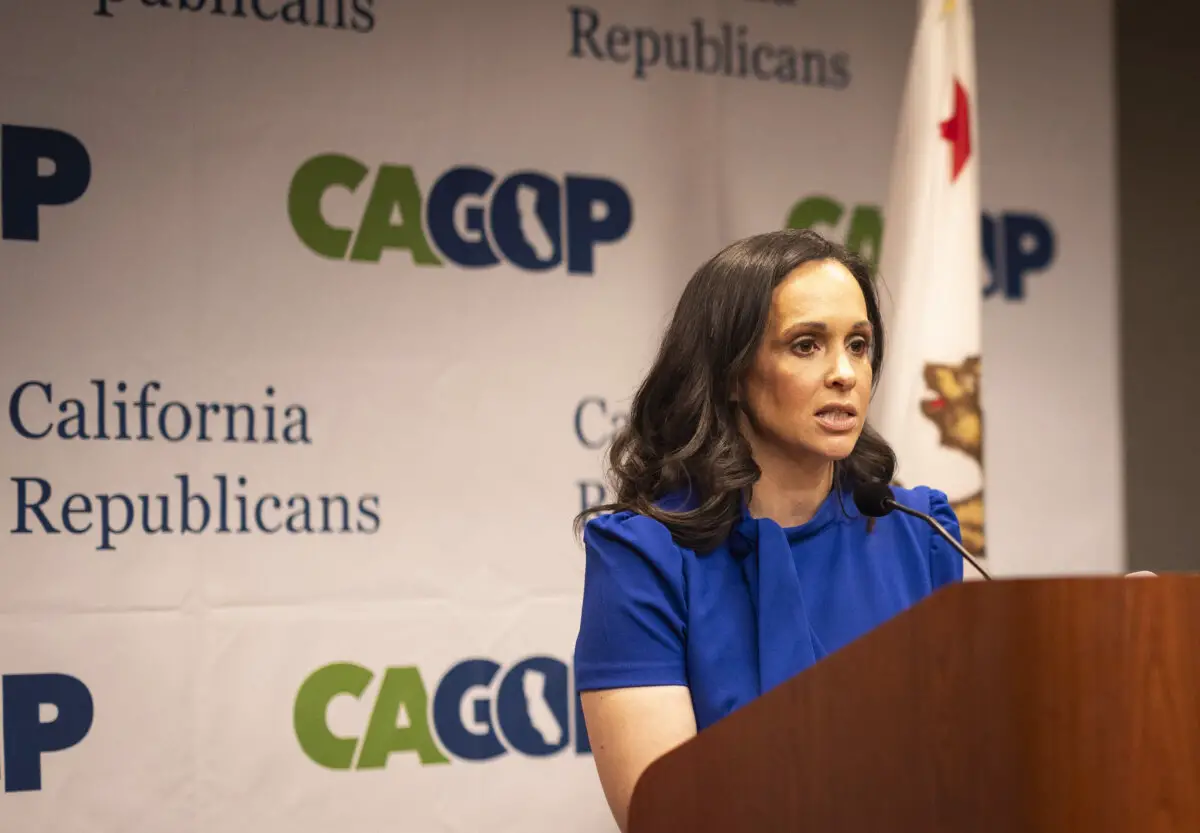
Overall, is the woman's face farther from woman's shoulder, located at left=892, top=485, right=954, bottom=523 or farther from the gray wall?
the gray wall

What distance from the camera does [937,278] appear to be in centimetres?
317

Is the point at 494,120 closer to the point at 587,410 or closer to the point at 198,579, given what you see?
the point at 587,410

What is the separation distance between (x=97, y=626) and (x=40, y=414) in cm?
47

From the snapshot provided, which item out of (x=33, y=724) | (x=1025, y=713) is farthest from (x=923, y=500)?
(x=33, y=724)

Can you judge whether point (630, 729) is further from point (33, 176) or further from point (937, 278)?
point (33, 176)

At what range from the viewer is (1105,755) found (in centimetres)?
122

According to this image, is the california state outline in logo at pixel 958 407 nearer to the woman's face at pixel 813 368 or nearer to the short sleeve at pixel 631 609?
the woman's face at pixel 813 368

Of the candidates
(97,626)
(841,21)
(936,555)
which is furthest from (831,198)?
(97,626)

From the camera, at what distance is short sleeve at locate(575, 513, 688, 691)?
1726 mm

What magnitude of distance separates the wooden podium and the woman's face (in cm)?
60

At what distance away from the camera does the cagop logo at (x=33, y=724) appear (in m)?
2.85

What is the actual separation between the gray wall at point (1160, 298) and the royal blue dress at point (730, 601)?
278 centimetres

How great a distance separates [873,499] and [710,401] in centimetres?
27

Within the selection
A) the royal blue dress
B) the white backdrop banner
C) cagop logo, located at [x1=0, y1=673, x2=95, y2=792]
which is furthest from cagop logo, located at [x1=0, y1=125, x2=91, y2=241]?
the royal blue dress
